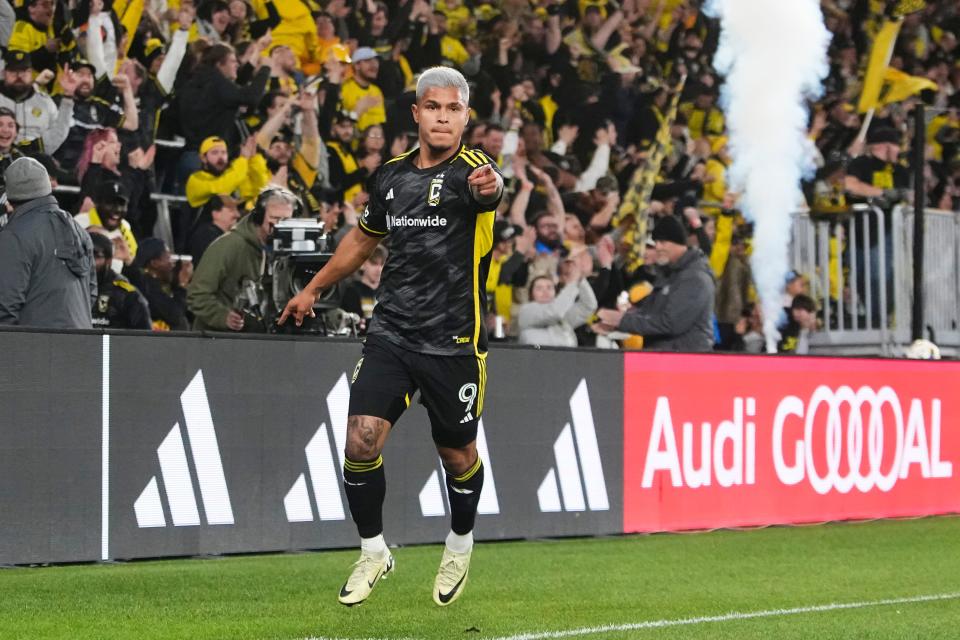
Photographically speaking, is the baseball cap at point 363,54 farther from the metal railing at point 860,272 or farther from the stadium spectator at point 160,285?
the metal railing at point 860,272

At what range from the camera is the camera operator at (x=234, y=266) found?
11.4m

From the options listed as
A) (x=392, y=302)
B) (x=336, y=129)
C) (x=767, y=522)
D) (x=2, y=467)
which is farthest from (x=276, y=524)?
(x=336, y=129)

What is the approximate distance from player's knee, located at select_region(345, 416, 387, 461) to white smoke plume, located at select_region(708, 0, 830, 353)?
1233 cm

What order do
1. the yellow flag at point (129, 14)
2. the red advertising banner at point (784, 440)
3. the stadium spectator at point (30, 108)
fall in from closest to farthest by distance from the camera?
1. the red advertising banner at point (784, 440)
2. the stadium spectator at point (30, 108)
3. the yellow flag at point (129, 14)

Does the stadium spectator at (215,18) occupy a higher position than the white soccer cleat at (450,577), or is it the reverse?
the stadium spectator at (215,18)

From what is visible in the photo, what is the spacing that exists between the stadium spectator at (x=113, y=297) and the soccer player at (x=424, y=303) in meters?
5.13

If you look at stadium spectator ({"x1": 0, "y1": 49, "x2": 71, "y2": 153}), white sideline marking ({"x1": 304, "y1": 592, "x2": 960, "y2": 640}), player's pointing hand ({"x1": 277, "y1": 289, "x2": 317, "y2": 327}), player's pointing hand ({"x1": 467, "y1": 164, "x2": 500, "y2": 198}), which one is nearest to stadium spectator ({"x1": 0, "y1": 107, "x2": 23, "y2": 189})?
stadium spectator ({"x1": 0, "y1": 49, "x2": 71, "y2": 153})

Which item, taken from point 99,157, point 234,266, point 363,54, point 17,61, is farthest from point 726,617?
point 363,54

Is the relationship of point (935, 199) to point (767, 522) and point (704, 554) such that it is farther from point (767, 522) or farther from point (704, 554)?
point (704, 554)

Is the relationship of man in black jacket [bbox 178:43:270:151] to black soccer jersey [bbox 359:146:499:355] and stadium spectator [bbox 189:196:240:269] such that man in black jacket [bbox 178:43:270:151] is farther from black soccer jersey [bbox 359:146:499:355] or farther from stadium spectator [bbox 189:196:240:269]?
black soccer jersey [bbox 359:146:499:355]

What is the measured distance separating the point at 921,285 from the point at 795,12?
20.1ft

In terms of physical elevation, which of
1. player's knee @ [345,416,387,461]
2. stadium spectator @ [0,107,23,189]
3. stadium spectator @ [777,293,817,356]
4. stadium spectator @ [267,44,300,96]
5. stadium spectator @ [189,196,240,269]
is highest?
stadium spectator @ [267,44,300,96]

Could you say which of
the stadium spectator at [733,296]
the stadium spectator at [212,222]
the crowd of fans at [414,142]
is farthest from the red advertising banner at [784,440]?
the stadium spectator at [212,222]

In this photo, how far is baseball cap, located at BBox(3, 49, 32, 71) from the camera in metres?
12.9
